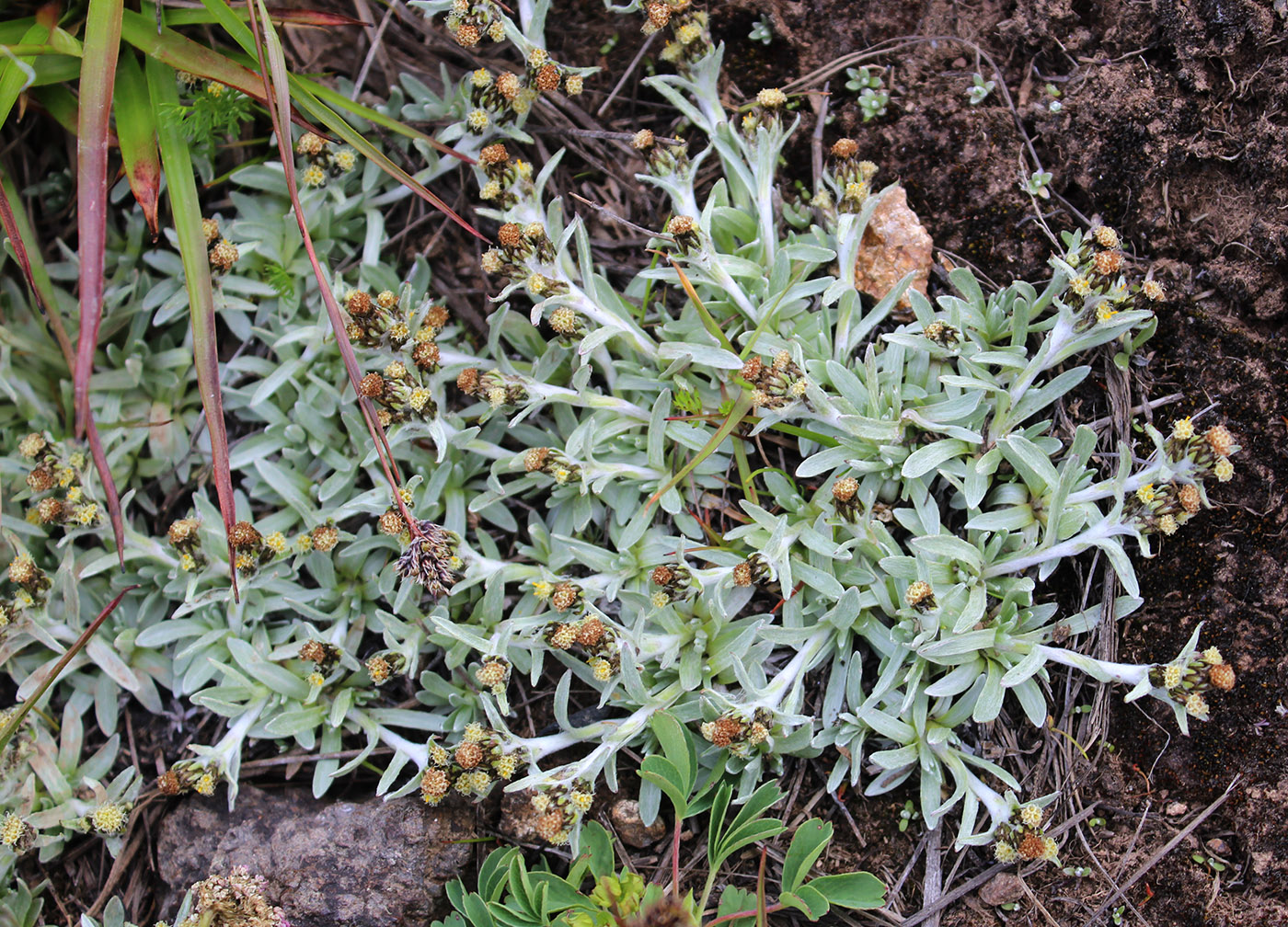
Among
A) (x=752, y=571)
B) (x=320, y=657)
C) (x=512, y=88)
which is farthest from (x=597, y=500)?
(x=512, y=88)

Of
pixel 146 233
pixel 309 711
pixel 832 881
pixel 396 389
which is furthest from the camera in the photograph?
pixel 146 233

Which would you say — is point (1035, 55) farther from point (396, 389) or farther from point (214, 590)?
point (214, 590)

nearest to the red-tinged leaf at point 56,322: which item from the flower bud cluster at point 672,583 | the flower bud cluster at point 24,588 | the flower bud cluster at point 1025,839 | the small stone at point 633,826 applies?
the flower bud cluster at point 24,588

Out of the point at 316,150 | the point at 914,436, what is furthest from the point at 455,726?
the point at 316,150

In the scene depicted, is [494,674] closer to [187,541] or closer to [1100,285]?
[187,541]

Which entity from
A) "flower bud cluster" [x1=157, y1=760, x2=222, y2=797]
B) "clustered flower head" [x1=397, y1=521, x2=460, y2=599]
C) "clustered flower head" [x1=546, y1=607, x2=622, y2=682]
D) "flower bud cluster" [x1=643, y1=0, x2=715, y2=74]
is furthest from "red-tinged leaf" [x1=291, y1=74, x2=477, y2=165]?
"flower bud cluster" [x1=157, y1=760, x2=222, y2=797]
